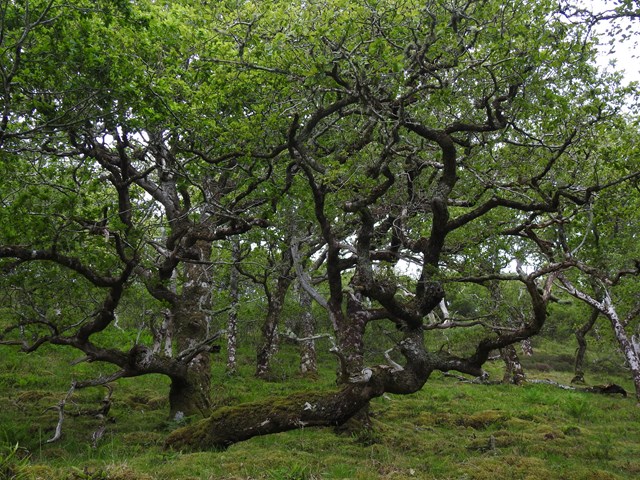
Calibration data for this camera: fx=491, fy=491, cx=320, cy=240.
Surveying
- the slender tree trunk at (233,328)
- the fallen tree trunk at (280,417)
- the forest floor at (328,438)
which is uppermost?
the slender tree trunk at (233,328)

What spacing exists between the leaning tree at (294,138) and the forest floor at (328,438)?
1405 millimetres

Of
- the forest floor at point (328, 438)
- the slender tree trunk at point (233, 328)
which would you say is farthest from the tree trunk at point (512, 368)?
the slender tree trunk at point (233, 328)

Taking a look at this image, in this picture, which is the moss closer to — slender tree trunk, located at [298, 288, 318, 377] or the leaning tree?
the leaning tree

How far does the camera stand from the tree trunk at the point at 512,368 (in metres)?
27.4

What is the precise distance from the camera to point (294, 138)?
37.3 ft

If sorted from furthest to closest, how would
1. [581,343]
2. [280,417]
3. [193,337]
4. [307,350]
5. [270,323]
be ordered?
[581,343] < [307,350] < [270,323] < [193,337] < [280,417]

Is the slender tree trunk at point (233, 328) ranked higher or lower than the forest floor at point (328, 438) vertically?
higher

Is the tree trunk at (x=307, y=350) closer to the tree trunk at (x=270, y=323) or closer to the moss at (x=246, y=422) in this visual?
the tree trunk at (x=270, y=323)

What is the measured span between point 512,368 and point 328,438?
1805 centimetres

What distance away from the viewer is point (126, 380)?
2047cm

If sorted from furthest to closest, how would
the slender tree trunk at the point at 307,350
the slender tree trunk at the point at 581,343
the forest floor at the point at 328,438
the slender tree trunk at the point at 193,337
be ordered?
the slender tree trunk at the point at 581,343 → the slender tree trunk at the point at 307,350 → the slender tree trunk at the point at 193,337 → the forest floor at the point at 328,438

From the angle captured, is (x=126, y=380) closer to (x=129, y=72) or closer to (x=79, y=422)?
(x=79, y=422)

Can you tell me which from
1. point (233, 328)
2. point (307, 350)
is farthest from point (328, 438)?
point (233, 328)

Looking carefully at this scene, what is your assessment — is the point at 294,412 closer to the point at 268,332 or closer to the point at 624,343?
the point at 268,332
